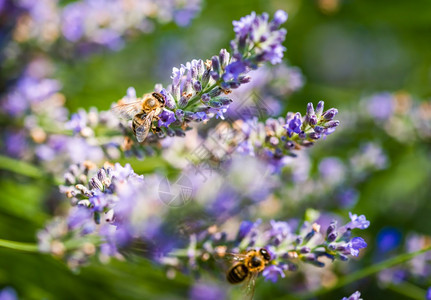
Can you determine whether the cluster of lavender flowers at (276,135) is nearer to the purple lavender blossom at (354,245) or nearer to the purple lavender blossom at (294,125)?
the purple lavender blossom at (294,125)

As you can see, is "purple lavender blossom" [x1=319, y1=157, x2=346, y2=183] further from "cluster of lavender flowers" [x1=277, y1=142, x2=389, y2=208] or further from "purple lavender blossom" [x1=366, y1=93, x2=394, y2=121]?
"purple lavender blossom" [x1=366, y1=93, x2=394, y2=121]

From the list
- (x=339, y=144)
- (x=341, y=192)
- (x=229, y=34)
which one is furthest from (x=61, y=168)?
(x=229, y=34)

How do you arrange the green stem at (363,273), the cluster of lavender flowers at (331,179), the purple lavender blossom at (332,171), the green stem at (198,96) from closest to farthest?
the green stem at (198,96) < the green stem at (363,273) < the cluster of lavender flowers at (331,179) < the purple lavender blossom at (332,171)

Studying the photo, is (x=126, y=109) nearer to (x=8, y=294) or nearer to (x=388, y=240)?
(x=8, y=294)


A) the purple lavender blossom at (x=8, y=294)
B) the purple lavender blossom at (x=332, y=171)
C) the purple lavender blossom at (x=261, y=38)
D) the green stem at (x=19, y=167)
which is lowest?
the purple lavender blossom at (x=8, y=294)

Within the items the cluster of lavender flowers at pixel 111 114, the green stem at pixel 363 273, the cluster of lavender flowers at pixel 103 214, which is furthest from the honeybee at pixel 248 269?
the cluster of lavender flowers at pixel 111 114

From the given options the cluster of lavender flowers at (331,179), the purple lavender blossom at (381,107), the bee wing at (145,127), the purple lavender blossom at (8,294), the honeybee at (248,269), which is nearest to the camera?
the bee wing at (145,127)
